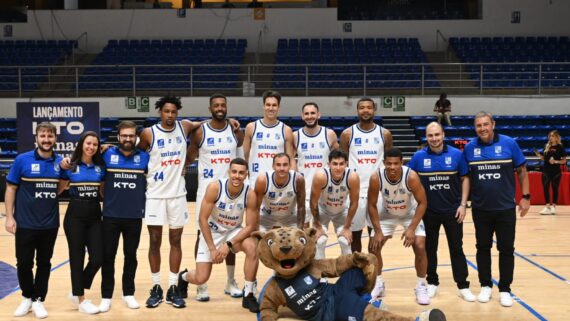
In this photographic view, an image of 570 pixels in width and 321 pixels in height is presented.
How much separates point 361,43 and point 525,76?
451cm

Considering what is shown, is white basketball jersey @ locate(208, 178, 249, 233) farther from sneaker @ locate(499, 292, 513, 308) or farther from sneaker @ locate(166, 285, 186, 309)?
sneaker @ locate(499, 292, 513, 308)

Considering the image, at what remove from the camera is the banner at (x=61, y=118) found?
1250 cm

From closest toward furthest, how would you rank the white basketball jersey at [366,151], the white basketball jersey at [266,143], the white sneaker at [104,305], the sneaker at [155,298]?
the white sneaker at [104,305]
the sneaker at [155,298]
the white basketball jersey at [366,151]
the white basketball jersey at [266,143]

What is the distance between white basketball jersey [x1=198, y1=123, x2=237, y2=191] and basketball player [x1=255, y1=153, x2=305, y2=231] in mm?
569

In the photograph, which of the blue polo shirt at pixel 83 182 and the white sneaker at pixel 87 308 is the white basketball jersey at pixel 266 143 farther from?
the white sneaker at pixel 87 308

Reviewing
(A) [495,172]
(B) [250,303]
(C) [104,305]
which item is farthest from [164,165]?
(A) [495,172]

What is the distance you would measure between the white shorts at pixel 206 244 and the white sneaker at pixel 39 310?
1.35m

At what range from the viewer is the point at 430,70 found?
65.3 feet

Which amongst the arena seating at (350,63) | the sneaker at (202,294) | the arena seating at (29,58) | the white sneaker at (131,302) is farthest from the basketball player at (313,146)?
the arena seating at (29,58)

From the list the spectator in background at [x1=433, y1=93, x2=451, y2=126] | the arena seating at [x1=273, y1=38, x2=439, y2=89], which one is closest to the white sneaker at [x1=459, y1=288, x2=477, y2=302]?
the spectator in background at [x1=433, y1=93, x2=451, y2=126]

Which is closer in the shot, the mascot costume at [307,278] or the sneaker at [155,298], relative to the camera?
the mascot costume at [307,278]

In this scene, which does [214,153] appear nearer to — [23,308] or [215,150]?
[215,150]

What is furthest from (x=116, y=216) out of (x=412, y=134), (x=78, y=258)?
(x=412, y=134)

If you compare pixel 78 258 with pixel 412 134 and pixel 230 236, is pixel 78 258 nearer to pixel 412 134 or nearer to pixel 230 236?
pixel 230 236
